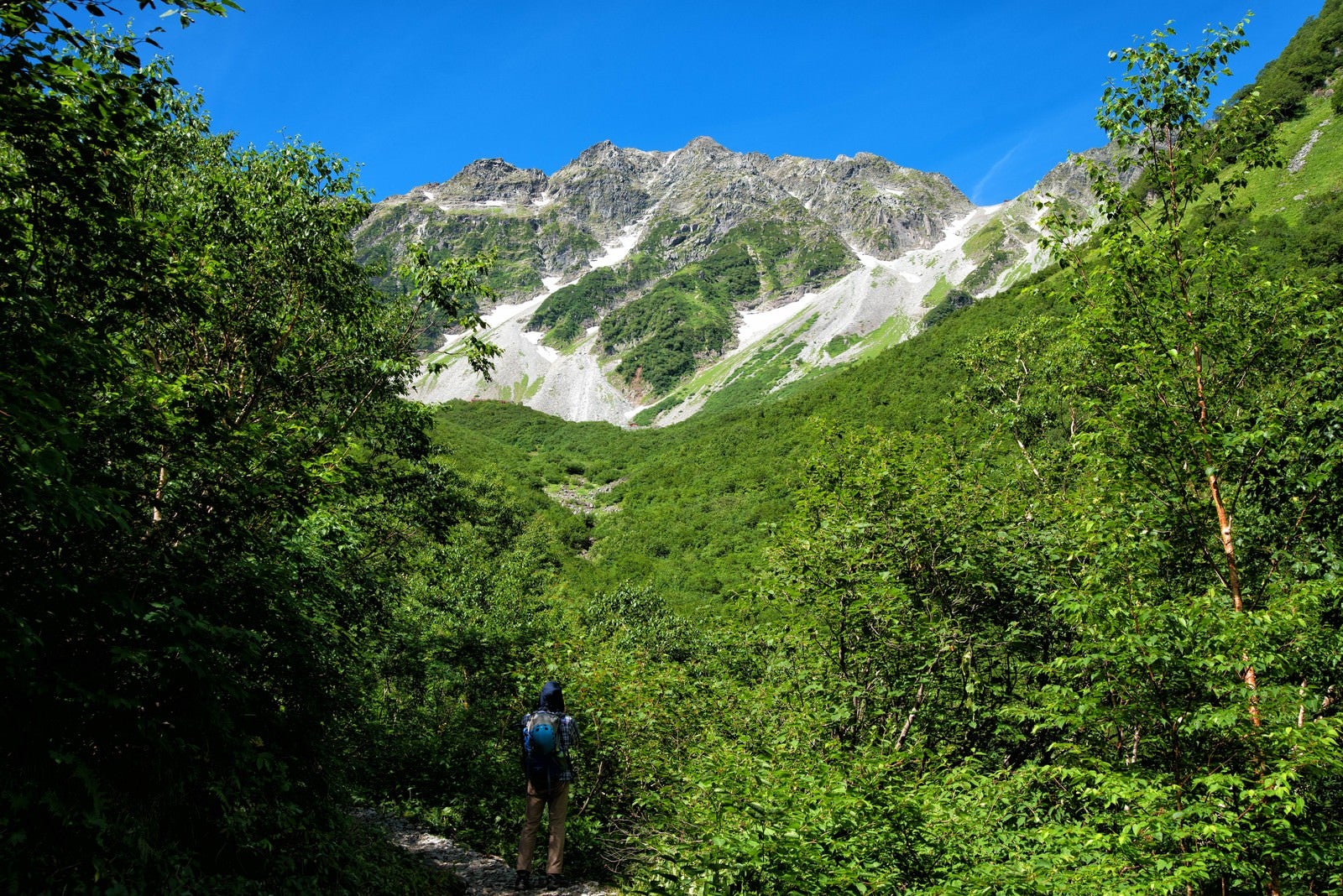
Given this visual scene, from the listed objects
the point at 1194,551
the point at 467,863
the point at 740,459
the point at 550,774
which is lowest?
the point at 467,863

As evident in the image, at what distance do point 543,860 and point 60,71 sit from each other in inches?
464

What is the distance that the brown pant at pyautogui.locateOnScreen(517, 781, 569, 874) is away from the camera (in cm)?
891

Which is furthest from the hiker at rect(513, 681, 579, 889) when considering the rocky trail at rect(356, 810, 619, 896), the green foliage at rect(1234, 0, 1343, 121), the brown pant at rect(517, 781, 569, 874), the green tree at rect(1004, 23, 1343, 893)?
the green foliage at rect(1234, 0, 1343, 121)

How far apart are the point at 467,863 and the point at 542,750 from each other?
2.61 meters

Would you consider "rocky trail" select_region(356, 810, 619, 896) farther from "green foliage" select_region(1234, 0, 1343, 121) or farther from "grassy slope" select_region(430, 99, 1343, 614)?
"green foliage" select_region(1234, 0, 1343, 121)

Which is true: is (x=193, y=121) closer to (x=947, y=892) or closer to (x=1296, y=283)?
(x=947, y=892)

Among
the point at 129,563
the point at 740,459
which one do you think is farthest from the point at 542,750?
the point at 740,459

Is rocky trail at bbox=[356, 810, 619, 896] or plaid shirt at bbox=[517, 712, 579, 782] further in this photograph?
plaid shirt at bbox=[517, 712, 579, 782]

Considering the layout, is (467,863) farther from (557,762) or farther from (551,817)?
(557,762)

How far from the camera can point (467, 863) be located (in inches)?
387

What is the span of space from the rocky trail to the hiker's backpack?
1463mm

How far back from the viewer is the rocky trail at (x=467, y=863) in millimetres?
8750

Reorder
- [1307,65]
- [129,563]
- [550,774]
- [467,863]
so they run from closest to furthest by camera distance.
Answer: [129,563], [550,774], [467,863], [1307,65]

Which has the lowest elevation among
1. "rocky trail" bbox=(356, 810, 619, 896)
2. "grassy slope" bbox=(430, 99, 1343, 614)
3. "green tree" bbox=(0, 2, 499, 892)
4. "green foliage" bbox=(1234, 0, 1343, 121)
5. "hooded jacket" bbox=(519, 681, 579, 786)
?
"rocky trail" bbox=(356, 810, 619, 896)
